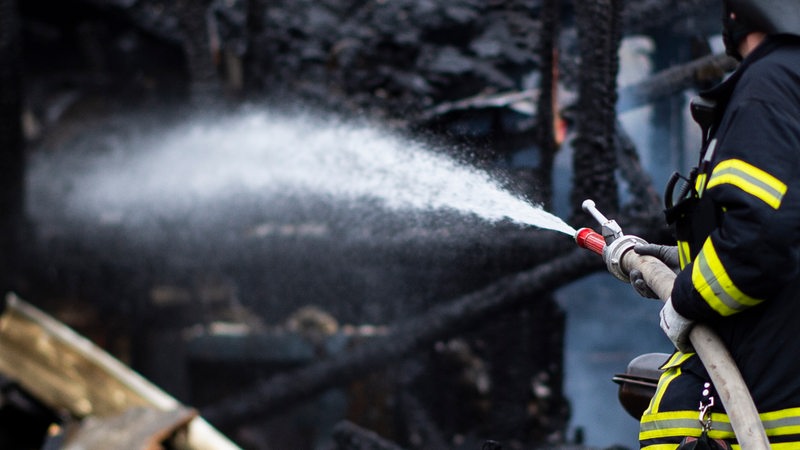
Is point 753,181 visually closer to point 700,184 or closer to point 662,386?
point 700,184

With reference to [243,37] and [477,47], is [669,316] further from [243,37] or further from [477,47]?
[243,37]

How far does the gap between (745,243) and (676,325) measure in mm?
255

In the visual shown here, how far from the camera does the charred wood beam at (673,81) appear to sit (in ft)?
10.3

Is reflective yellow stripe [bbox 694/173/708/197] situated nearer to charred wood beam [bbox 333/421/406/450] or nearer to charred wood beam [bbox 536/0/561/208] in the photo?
charred wood beam [bbox 536/0/561/208]

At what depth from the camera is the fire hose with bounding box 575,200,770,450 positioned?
147 cm

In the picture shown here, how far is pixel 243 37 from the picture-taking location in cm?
446

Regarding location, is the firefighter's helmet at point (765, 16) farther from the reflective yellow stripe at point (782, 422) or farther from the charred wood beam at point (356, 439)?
the charred wood beam at point (356, 439)

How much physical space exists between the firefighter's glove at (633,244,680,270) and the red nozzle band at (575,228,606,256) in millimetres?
89

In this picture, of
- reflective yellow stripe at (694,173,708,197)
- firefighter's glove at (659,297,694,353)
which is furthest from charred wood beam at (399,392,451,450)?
reflective yellow stripe at (694,173,708,197)

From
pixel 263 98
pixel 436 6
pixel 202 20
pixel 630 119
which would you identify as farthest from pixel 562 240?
pixel 202 20

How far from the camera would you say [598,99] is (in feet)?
11.2

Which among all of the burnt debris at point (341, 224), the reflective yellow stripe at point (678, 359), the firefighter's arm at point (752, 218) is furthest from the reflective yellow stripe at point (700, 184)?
the burnt debris at point (341, 224)

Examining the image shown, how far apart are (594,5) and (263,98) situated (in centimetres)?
182

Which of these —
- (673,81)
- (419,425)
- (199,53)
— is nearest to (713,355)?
(673,81)
